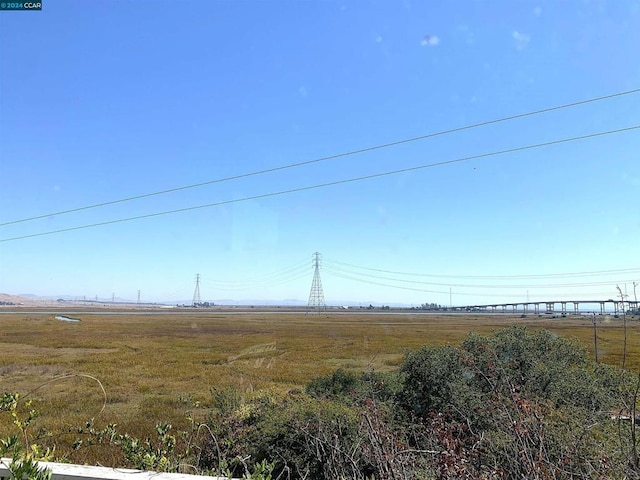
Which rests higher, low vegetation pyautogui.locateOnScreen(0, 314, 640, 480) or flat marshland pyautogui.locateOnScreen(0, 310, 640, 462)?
low vegetation pyautogui.locateOnScreen(0, 314, 640, 480)

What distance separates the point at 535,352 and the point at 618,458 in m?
4.41

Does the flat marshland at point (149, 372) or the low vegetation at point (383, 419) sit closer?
the low vegetation at point (383, 419)

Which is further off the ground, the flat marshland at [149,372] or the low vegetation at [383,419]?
the low vegetation at [383,419]

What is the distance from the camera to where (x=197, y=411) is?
10883 millimetres

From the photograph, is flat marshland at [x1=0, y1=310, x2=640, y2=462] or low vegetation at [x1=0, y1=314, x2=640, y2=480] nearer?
low vegetation at [x1=0, y1=314, x2=640, y2=480]

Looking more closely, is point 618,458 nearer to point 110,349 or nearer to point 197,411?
point 197,411

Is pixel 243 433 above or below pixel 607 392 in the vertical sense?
below

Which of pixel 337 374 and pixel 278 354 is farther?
pixel 278 354

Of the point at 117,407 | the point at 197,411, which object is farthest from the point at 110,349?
the point at 197,411

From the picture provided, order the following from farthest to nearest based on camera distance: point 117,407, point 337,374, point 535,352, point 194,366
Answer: point 194,366 < point 117,407 < point 337,374 < point 535,352

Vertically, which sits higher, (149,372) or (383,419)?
(383,419)

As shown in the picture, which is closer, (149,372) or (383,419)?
(383,419)

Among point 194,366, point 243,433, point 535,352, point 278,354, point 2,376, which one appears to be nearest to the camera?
point 243,433

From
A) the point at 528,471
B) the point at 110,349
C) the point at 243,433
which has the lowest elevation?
the point at 110,349
